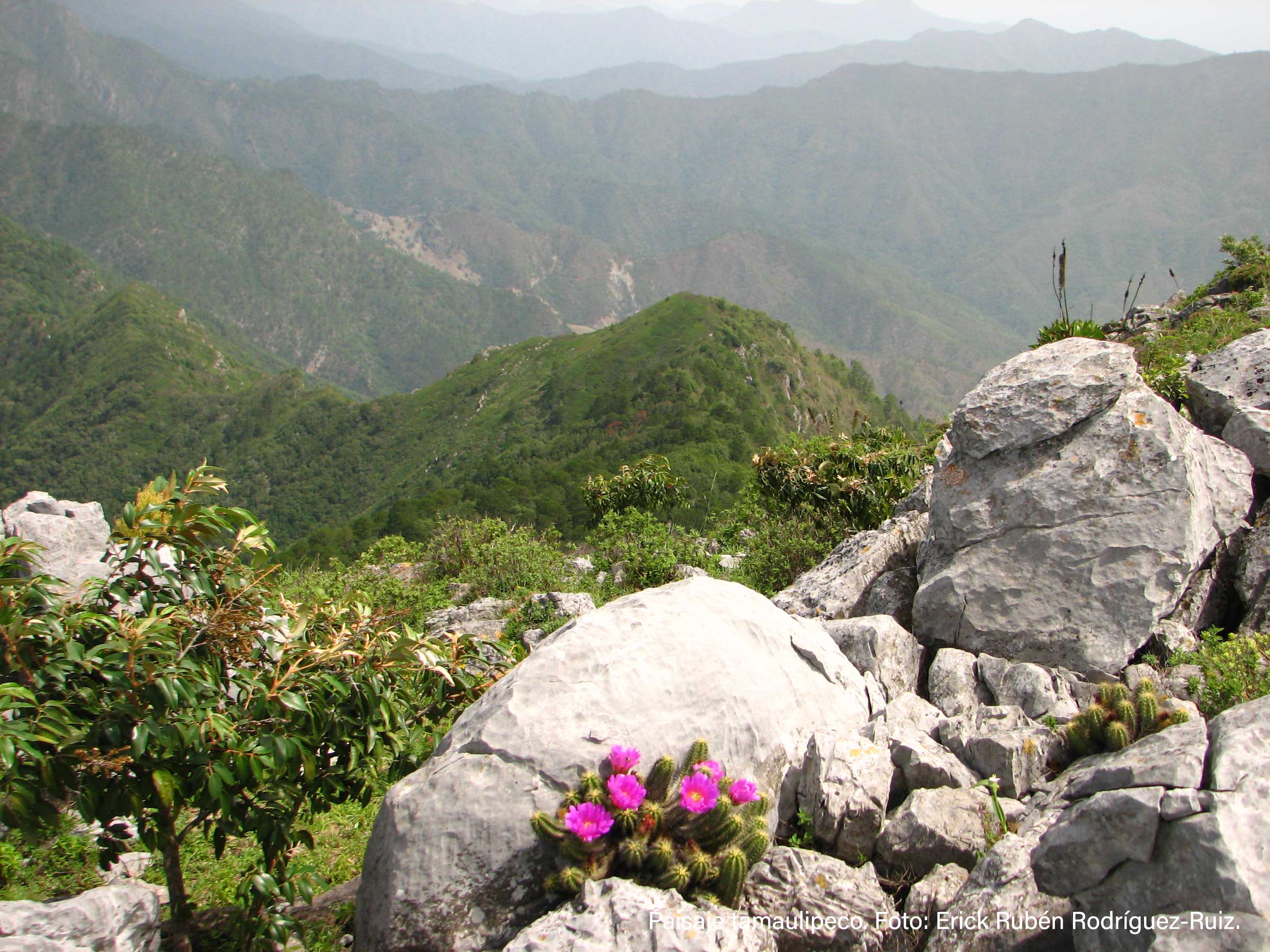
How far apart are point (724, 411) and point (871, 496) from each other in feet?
293

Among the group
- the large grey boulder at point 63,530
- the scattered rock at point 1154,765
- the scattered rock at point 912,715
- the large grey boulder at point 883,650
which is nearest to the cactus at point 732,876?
the scattered rock at point 912,715

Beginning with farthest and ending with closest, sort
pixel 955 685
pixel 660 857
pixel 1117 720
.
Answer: pixel 955 685 < pixel 1117 720 < pixel 660 857

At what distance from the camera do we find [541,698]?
6.72 meters

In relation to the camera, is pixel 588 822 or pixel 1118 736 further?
pixel 1118 736

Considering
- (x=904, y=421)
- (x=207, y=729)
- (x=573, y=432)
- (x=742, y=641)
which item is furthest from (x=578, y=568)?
(x=904, y=421)

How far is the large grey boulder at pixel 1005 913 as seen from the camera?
17.5 ft

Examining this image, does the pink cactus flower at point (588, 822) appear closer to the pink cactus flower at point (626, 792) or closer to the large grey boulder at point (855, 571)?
the pink cactus flower at point (626, 792)

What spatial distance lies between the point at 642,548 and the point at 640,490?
503cm

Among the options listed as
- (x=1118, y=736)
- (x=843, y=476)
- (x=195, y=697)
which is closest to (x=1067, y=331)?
(x=843, y=476)

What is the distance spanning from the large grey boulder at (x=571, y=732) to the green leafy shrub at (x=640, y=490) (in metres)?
11.9

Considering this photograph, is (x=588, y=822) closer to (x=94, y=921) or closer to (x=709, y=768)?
(x=709, y=768)

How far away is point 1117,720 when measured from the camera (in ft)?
22.0

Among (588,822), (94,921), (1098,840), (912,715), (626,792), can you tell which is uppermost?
(1098,840)

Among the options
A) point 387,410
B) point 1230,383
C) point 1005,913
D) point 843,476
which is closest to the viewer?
point 1005,913
